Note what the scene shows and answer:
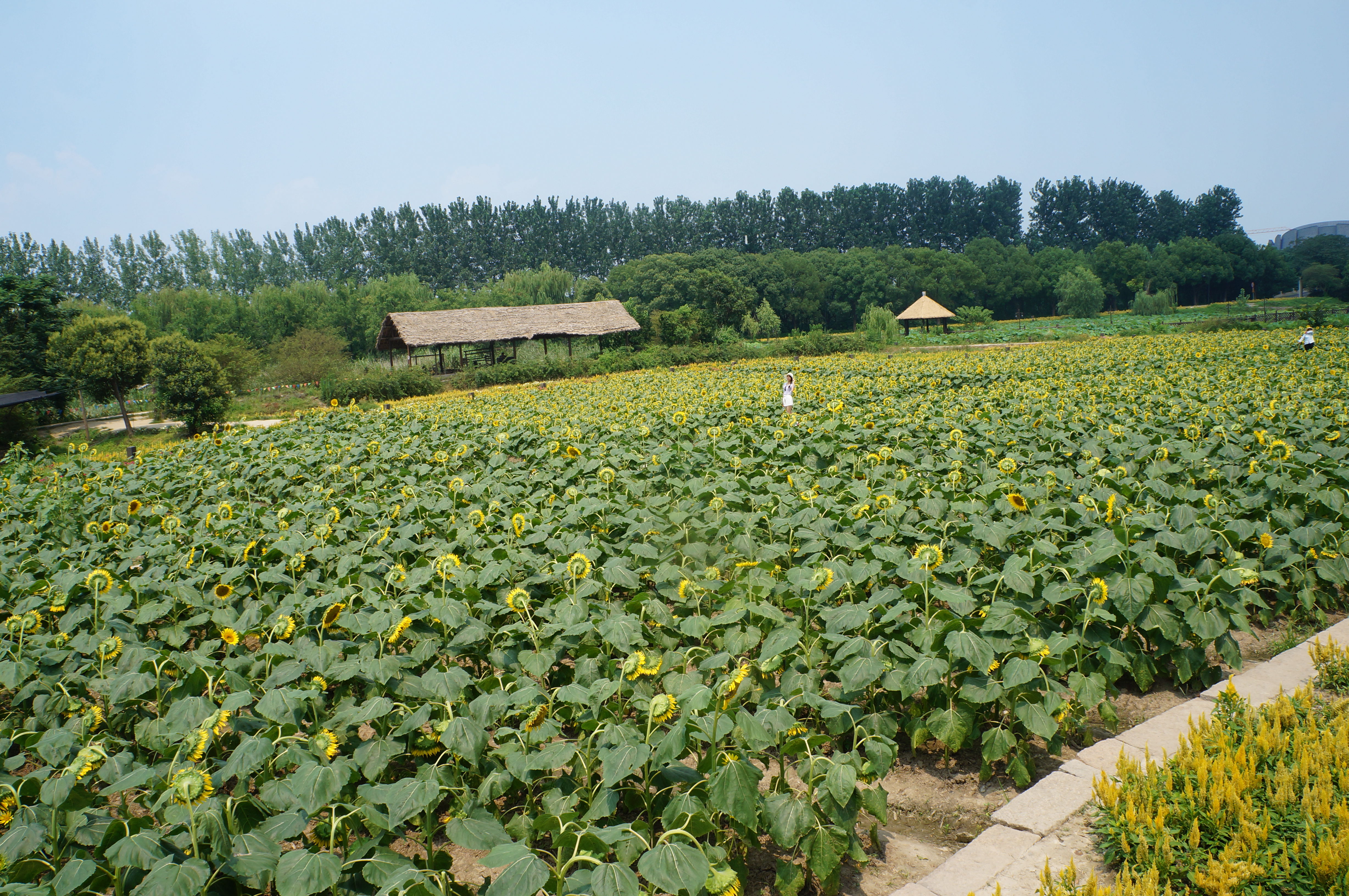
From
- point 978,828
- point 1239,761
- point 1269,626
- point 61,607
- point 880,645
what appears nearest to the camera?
point 1239,761

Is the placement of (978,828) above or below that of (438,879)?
below

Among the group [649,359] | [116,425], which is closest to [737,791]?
[649,359]

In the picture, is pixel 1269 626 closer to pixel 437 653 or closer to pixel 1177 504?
pixel 1177 504

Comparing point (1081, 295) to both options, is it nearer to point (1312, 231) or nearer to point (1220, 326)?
point (1220, 326)

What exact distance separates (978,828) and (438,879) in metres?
2.08

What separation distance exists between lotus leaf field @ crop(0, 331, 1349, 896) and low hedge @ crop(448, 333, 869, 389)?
20833mm

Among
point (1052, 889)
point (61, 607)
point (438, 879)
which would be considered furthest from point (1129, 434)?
point (61, 607)

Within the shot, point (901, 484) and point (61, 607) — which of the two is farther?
point (901, 484)

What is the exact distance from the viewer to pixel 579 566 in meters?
3.67

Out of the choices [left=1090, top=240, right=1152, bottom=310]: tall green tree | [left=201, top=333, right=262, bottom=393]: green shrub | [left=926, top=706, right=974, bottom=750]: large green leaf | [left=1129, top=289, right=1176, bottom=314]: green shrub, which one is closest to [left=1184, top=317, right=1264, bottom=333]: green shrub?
[left=1129, top=289, right=1176, bottom=314]: green shrub

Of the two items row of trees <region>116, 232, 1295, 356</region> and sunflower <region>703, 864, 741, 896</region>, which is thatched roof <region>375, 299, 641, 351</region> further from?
sunflower <region>703, 864, 741, 896</region>

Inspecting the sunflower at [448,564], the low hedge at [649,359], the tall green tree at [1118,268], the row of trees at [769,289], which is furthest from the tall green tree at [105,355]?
the tall green tree at [1118,268]

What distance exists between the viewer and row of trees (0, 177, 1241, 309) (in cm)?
6706

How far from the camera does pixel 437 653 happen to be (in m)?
3.38
